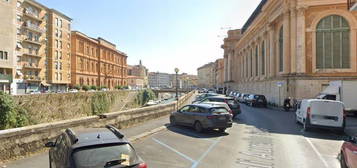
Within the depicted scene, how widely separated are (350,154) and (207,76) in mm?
165702

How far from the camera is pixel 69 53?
202 feet

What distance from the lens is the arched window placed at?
1070 inches

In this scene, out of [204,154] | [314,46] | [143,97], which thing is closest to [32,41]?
[143,97]

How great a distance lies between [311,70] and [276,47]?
704 cm

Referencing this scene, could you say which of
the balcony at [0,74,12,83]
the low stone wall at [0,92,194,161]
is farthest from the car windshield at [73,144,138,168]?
the balcony at [0,74,12,83]

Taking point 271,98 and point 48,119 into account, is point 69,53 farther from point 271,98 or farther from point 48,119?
point 271,98

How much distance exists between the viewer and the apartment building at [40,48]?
1783 inches

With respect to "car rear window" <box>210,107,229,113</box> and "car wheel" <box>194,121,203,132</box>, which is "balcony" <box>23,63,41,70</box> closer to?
"car wheel" <box>194,121,203,132</box>

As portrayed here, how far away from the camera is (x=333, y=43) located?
27.5 metres

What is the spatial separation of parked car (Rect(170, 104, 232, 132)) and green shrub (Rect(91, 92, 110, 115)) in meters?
29.6

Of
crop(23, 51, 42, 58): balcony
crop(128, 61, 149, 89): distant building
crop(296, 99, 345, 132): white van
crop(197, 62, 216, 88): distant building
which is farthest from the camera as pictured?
crop(197, 62, 216, 88): distant building

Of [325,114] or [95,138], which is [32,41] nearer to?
[325,114]

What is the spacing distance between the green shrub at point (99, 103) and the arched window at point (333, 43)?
32.8 metres

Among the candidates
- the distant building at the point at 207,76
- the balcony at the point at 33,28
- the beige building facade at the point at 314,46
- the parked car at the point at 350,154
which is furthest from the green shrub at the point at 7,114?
the distant building at the point at 207,76
